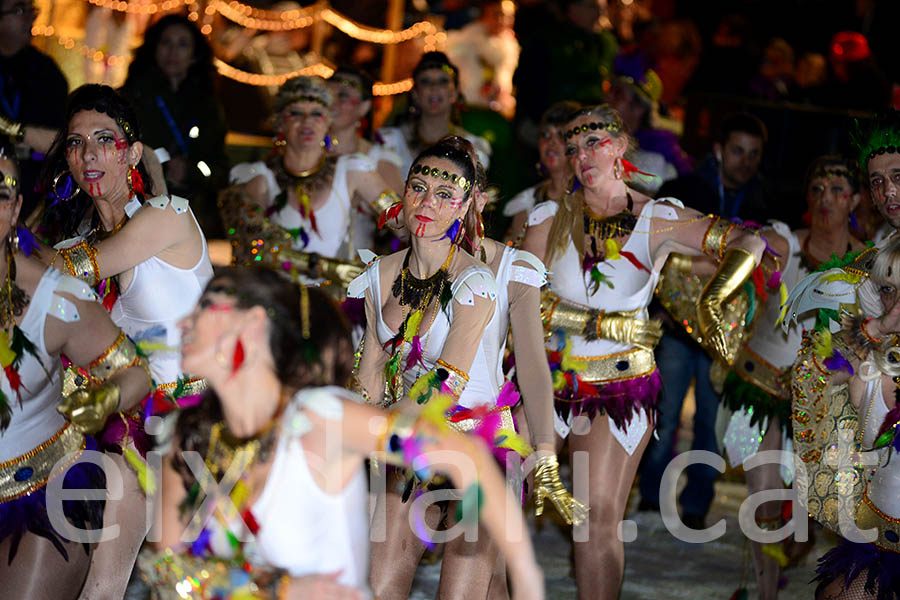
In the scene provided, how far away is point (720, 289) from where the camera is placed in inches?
171

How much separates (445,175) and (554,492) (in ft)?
3.29

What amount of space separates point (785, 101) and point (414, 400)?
19.9 feet

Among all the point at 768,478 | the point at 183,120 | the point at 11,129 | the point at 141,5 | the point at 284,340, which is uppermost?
the point at 284,340

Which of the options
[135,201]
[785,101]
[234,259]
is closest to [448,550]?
[135,201]

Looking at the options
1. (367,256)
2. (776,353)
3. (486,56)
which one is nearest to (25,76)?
(367,256)

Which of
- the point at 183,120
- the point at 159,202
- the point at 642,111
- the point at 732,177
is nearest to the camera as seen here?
the point at 159,202

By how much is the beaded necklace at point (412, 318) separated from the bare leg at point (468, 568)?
47cm

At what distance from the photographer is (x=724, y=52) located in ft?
29.6

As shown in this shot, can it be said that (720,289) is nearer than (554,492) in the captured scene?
No

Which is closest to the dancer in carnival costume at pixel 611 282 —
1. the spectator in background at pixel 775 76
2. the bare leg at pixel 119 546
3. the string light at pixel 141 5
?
the bare leg at pixel 119 546

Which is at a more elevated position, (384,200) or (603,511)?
(384,200)

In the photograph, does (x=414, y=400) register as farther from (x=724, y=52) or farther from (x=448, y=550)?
(x=724, y=52)

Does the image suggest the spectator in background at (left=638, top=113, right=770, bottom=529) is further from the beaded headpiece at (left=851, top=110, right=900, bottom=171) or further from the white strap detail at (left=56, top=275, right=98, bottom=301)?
the white strap detail at (left=56, top=275, right=98, bottom=301)

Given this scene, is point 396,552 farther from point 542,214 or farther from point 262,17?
point 262,17
